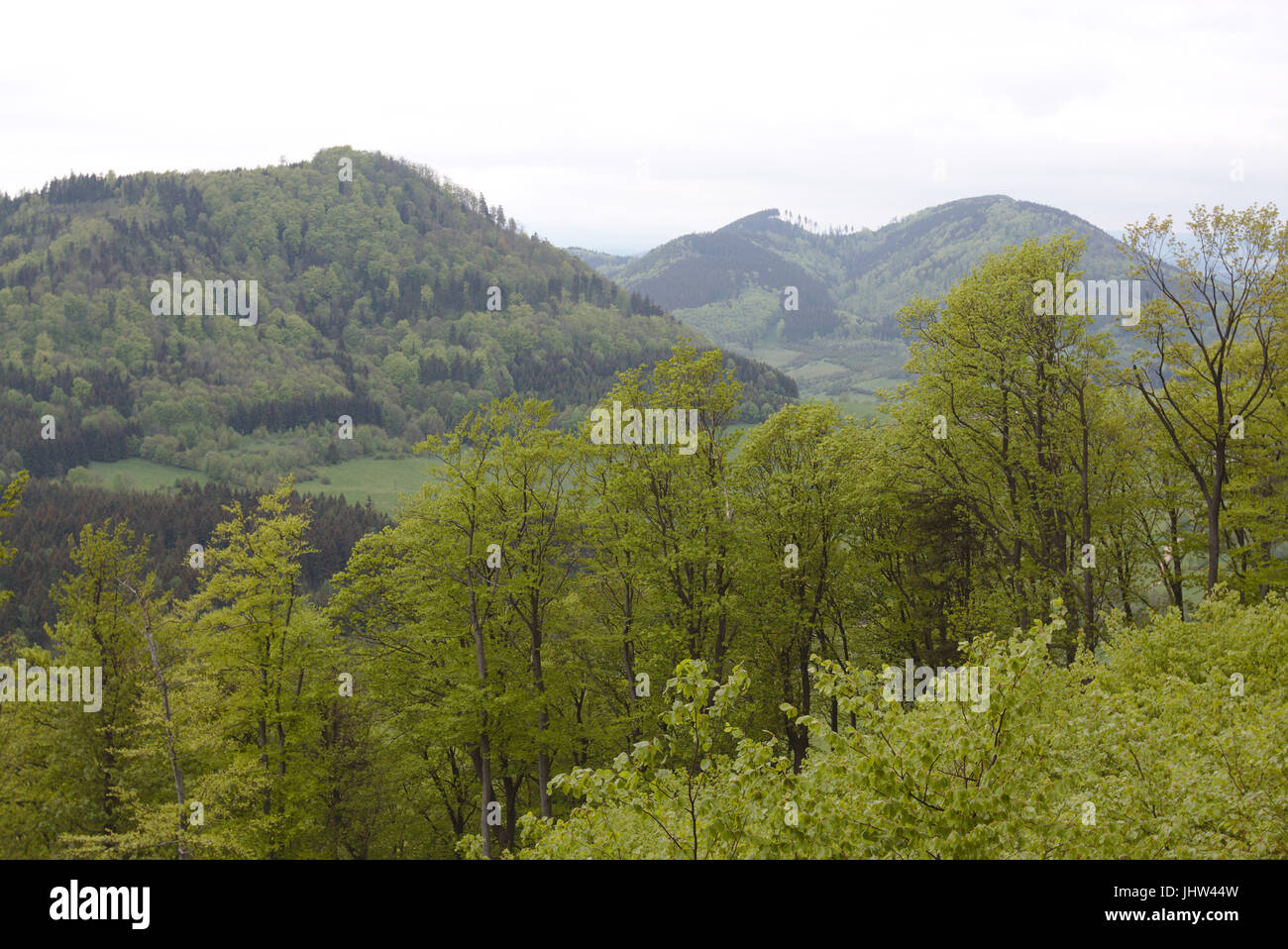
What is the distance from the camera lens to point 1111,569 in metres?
37.4

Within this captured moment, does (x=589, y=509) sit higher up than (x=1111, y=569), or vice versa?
(x=589, y=509)

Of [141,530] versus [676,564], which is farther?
[141,530]

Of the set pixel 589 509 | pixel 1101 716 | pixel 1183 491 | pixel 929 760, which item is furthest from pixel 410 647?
pixel 1183 491

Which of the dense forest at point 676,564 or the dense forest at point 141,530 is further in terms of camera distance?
the dense forest at point 141,530

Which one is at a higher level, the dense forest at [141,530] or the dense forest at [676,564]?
the dense forest at [676,564]

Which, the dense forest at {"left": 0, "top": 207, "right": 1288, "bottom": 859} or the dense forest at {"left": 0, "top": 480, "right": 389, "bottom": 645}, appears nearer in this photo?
the dense forest at {"left": 0, "top": 207, "right": 1288, "bottom": 859}

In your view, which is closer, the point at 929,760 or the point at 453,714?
the point at 929,760

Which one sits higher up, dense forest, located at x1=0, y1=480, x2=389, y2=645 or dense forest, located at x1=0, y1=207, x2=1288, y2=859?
dense forest, located at x1=0, y1=207, x2=1288, y2=859

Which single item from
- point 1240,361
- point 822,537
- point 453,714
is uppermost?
point 1240,361

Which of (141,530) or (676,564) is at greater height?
(676,564)
